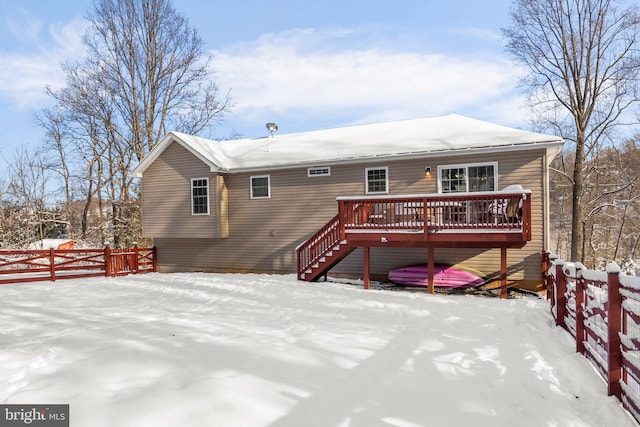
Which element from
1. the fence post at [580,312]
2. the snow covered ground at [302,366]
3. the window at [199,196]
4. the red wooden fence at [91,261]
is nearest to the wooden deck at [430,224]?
the snow covered ground at [302,366]

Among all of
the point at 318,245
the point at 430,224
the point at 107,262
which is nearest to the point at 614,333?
the point at 430,224

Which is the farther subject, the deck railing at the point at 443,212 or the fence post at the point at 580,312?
the deck railing at the point at 443,212

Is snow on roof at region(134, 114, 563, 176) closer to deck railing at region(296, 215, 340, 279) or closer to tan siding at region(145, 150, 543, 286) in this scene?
tan siding at region(145, 150, 543, 286)

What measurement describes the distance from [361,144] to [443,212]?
15.8ft

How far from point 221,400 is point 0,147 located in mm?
33899

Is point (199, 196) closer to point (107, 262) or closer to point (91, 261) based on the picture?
point (107, 262)

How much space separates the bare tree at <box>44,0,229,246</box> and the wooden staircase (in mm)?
14991

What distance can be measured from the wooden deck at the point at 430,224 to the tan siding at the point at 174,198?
5.05 metres

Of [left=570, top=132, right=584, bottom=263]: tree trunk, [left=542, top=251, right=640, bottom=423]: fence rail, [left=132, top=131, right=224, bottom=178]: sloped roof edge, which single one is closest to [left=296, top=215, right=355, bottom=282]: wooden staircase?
[left=132, top=131, right=224, bottom=178]: sloped roof edge

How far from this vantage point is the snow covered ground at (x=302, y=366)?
11.3 ft

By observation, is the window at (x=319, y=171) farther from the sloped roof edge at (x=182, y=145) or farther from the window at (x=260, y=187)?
the sloped roof edge at (x=182, y=145)

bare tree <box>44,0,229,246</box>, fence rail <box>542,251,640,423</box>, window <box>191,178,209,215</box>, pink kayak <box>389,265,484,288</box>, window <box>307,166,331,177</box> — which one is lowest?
pink kayak <box>389,265,484,288</box>

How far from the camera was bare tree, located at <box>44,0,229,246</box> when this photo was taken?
75.6ft

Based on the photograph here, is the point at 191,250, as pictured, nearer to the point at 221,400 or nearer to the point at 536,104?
the point at 221,400
